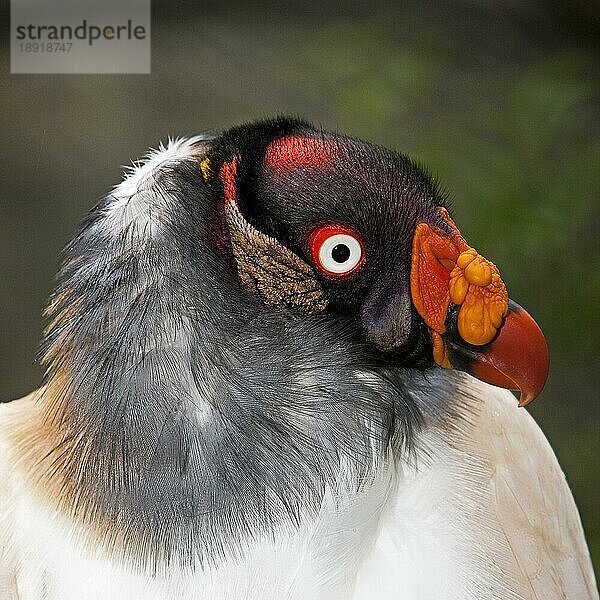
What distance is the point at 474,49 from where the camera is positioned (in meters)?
2.67

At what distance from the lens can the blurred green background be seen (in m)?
2.43

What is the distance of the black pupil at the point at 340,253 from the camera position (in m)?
1.00

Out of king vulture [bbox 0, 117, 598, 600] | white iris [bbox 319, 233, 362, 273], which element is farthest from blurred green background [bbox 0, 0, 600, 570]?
white iris [bbox 319, 233, 362, 273]

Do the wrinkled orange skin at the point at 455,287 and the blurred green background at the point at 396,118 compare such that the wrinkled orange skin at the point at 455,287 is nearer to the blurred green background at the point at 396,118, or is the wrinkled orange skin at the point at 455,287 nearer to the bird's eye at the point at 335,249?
the bird's eye at the point at 335,249

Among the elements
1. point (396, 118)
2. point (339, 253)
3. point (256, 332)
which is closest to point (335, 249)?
point (339, 253)

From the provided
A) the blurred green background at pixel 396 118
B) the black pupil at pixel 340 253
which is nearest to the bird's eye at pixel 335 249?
the black pupil at pixel 340 253

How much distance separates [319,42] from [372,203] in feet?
5.37

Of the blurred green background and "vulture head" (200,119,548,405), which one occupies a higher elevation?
the blurred green background

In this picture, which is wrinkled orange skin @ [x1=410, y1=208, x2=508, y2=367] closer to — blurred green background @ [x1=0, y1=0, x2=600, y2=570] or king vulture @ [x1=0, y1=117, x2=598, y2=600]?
king vulture @ [x1=0, y1=117, x2=598, y2=600]

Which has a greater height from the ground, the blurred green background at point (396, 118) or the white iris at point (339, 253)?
the blurred green background at point (396, 118)

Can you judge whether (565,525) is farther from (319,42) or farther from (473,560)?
(319,42)

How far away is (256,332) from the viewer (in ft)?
3.39

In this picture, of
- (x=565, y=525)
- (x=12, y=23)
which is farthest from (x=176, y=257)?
(x=12, y=23)

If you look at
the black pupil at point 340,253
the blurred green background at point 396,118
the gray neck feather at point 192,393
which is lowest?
the gray neck feather at point 192,393
